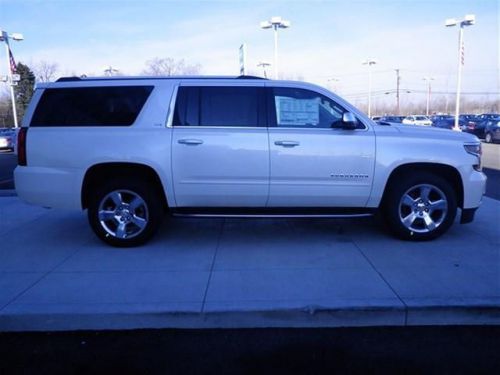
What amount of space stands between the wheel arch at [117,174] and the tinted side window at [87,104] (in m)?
0.57

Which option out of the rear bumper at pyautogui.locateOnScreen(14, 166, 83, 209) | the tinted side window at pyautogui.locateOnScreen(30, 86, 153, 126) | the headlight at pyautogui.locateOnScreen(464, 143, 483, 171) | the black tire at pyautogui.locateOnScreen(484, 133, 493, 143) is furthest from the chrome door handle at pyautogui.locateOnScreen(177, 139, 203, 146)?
the black tire at pyautogui.locateOnScreen(484, 133, 493, 143)

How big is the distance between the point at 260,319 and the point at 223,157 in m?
2.08

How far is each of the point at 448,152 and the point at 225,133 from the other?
2618 millimetres

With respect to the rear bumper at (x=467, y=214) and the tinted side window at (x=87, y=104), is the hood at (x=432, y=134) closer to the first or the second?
the rear bumper at (x=467, y=214)

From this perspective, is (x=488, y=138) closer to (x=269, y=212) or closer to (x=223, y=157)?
(x=269, y=212)

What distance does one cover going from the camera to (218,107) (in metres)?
5.27

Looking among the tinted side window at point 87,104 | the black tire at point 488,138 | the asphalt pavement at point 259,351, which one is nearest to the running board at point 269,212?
the tinted side window at point 87,104

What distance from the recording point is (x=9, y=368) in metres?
3.16

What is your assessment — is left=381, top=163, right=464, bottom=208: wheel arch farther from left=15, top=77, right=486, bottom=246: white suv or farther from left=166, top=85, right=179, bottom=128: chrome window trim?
left=166, top=85, right=179, bottom=128: chrome window trim

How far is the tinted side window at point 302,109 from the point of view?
5.28 m

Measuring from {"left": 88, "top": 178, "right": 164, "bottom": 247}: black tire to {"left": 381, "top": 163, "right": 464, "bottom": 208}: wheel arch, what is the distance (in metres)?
2.79

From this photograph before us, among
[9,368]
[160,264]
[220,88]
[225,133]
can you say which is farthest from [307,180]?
[9,368]

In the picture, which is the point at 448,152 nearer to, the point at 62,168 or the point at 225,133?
the point at 225,133

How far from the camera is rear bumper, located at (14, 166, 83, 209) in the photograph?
523 cm
